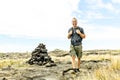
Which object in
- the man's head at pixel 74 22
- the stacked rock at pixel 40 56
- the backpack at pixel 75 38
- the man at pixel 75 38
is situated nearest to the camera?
the man's head at pixel 74 22

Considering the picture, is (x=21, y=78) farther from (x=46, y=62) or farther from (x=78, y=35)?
(x=46, y=62)

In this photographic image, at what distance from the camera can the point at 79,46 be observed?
19516mm

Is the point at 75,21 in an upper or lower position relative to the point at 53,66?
upper

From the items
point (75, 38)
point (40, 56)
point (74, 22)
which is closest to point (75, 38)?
point (75, 38)

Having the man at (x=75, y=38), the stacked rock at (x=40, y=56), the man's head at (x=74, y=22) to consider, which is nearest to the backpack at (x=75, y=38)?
the man at (x=75, y=38)

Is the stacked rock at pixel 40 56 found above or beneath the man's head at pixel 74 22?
beneath

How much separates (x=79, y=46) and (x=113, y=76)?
241 inches

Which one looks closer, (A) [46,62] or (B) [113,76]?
(B) [113,76]

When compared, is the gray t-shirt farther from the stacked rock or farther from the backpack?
the stacked rock

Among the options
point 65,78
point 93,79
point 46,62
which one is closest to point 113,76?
point 93,79

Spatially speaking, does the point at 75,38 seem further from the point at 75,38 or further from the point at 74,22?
Answer: the point at 74,22

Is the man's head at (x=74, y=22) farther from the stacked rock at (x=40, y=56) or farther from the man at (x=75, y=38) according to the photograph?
the stacked rock at (x=40, y=56)

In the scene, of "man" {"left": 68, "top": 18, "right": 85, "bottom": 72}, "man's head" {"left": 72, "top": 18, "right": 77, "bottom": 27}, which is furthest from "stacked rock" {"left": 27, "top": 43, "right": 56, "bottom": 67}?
"man's head" {"left": 72, "top": 18, "right": 77, "bottom": 27}

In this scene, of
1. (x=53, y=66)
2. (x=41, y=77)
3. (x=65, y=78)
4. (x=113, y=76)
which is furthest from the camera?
(x=53, y=66)
